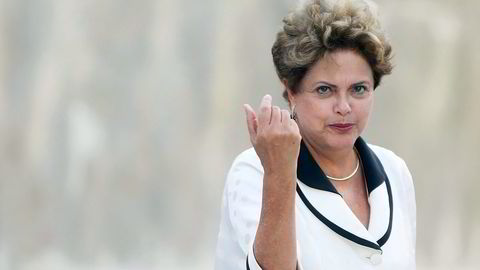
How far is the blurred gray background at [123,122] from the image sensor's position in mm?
3766

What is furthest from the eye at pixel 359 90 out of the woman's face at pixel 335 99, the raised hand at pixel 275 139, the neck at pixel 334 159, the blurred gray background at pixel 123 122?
the blurred gray background at pixel 123 122

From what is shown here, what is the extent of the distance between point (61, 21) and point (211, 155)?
0.72m

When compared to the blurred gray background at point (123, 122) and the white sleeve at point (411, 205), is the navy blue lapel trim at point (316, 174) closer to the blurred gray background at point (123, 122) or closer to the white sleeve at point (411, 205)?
the white sleeve at point (411, 205)

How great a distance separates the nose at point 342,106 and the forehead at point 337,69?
0.04m

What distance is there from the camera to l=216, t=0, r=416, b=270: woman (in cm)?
233

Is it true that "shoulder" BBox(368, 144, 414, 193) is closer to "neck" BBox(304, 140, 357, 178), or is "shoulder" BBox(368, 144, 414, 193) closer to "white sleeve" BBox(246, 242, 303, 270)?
"neck" BBox(304, 140, 357, 178)

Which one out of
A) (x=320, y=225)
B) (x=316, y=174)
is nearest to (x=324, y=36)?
(x=316, y=174)

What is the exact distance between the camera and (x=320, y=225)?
2.35m

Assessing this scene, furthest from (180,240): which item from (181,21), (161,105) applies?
(181,21)

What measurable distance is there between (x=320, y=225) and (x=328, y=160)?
222 mm

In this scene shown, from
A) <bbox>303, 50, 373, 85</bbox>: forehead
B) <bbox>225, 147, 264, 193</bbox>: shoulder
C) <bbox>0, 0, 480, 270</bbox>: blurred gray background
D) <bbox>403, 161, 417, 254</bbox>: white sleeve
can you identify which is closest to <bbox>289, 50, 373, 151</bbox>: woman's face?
<bbox>303, 50, 373, 85</bbox>: forehead

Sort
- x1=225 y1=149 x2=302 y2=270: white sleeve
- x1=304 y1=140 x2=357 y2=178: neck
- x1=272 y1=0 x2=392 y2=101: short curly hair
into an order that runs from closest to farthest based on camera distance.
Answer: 1. x1=225 y1=149 x2=302 y2=270: white sleeve
2. x1=272 y1=0 x2=392 y2=101: short curly hair
3. x1=304 y1=140 x2=357 y2=178: neck

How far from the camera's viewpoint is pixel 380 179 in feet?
8.45

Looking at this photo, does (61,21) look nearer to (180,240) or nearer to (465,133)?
(180,240)
